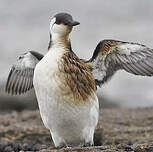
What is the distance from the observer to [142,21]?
26.1 meters

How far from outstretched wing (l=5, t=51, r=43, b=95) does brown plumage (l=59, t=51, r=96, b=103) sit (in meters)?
0.74

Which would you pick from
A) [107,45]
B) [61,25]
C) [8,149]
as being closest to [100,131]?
[8,149]

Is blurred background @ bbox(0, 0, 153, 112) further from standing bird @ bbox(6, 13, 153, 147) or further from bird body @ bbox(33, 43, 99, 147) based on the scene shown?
bird body @ bbox(33, 43, 99, 147)

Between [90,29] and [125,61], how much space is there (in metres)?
18.3

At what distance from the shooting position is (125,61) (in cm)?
760

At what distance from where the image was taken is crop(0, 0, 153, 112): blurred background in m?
17.9

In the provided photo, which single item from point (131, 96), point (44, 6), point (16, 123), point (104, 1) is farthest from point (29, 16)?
point (16, 123)

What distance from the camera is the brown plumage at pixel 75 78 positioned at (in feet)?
23.1

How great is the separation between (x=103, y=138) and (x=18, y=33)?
17.6 meters

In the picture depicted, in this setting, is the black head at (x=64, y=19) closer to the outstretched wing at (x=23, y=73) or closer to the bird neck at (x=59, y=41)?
the bird neck at (x=59, y=41)

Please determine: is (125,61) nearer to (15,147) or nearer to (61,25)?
(61,25)

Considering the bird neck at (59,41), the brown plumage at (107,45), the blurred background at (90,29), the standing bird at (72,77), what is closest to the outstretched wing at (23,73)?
the standing bird at (72,77)

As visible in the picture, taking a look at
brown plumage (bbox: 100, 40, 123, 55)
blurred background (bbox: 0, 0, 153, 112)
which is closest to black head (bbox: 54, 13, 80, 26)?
brown plumage (bbox: 100, 40, 123, 55)

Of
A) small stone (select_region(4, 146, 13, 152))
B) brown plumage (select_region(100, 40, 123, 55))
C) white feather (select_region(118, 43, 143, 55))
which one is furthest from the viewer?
small stone (select_region(4, 146, 13, 152))
